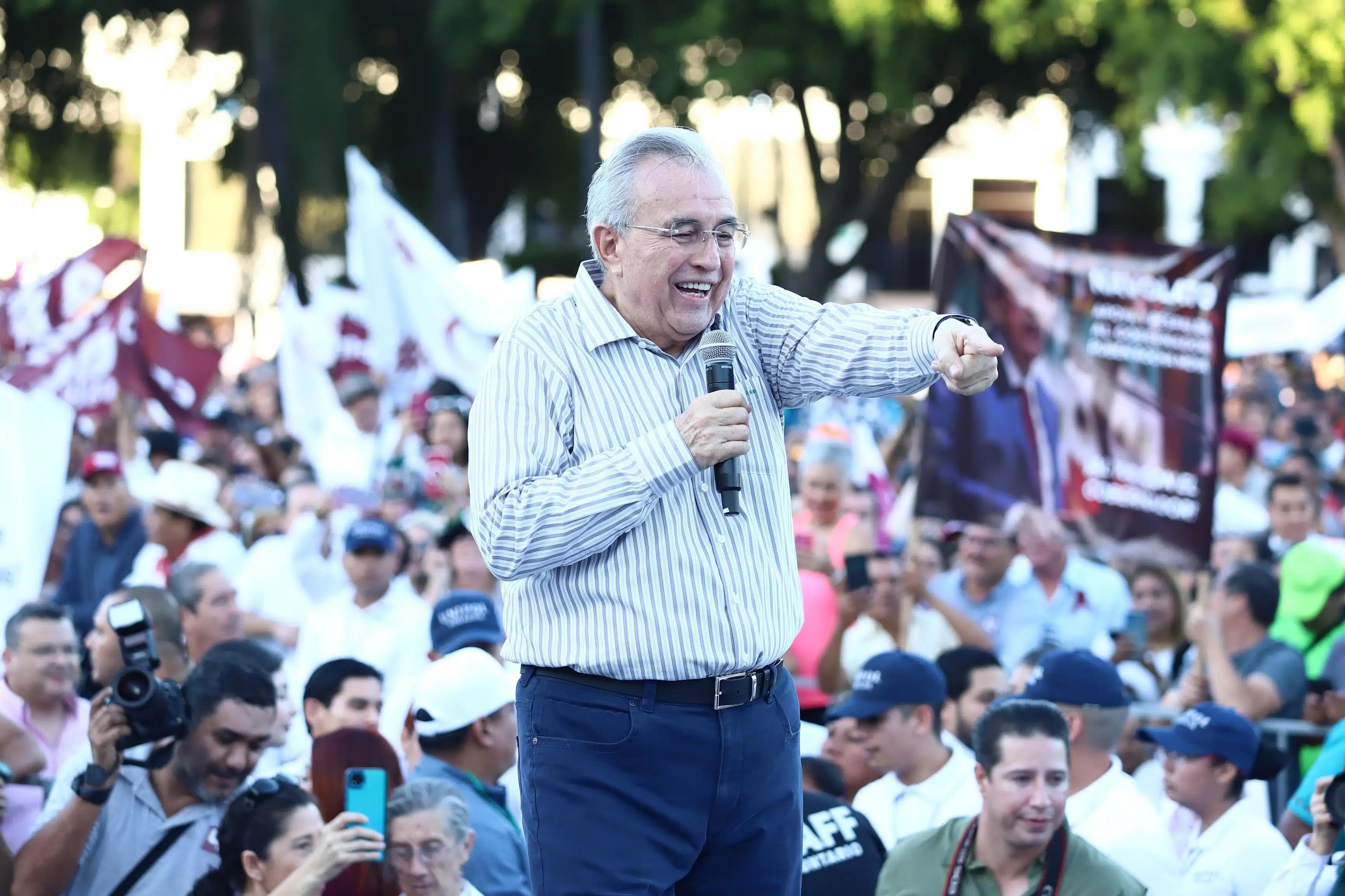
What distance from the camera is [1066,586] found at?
8727mm

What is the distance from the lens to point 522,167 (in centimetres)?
2994

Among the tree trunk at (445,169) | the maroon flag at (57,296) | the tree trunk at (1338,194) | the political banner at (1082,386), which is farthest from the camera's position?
the tree trunk at (445,169)

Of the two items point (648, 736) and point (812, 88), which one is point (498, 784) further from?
point (812, 88)

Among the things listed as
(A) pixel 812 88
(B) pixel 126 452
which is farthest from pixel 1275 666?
(A) pixel 812 88

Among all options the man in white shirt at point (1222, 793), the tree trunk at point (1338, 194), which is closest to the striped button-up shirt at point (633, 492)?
the man in white shirt at point (1222, 793)

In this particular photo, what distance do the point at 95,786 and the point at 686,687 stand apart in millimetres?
2327

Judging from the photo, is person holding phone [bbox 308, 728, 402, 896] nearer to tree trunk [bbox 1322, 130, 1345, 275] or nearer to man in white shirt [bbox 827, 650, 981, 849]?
man in white shirt [bbox 827, 650, 981, 849]

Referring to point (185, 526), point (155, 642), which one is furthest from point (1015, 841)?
point (185, 526)

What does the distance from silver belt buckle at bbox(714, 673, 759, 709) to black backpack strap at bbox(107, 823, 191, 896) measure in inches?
96.4

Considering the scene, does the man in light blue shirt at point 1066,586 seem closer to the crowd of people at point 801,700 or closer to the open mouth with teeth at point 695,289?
the crowd of people at point 801,700

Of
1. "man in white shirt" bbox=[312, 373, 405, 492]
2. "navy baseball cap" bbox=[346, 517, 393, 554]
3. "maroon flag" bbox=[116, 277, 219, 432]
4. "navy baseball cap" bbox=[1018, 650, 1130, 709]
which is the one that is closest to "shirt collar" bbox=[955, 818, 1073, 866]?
"navy baseball cap" bbox=[1018, 650, 1130, 709]

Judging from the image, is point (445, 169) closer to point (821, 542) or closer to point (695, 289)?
point (821, 542)

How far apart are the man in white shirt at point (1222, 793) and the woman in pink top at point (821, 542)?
6.00ft

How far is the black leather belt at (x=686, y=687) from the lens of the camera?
320 cm
